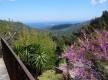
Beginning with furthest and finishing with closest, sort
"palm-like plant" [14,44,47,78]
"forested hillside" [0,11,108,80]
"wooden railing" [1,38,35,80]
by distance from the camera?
"palm-like plant" [14,44,47,78] → "forested hillside" [0,11,108,80] → "wooden railing" [1,38,35,80]

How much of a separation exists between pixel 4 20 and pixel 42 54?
6637mm

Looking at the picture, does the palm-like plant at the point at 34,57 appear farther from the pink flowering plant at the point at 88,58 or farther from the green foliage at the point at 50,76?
the pink flowering plant at the point at 88,58

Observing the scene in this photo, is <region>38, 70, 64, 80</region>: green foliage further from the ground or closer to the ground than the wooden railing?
closer to the ground

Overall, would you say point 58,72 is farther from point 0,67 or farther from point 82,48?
point 82,48

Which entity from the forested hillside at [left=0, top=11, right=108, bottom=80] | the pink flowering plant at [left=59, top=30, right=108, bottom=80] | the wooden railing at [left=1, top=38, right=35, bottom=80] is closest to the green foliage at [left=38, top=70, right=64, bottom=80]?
the forested hillside at [left=0, top=11, right=108, bottom=80]

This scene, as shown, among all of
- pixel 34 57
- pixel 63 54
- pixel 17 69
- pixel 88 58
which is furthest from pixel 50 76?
pixel 17 69

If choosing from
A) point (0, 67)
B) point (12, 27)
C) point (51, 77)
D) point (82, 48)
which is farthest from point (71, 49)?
point (12, 27)

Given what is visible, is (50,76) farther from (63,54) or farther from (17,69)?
(17,69)

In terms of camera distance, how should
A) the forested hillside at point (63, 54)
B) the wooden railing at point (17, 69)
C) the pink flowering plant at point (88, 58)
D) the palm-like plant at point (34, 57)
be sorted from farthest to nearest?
the palm-like plant at point (34, 57) → the forested hillside at point (63, 54) → the pink flowering plant at point (88, 58) → the wooden railing at point (17, 69)

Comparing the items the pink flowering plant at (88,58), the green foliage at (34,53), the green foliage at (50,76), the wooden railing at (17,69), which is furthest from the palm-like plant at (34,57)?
the wooden railing at (17,69)

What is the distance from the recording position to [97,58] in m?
8.20

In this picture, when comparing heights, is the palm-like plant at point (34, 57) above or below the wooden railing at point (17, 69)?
below

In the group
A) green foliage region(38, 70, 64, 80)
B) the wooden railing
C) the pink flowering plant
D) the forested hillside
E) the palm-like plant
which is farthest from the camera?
the palm-like plant

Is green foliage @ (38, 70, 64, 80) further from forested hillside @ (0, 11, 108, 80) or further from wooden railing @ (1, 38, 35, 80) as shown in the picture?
wooden railing @ (1, 38, 35, 80)
